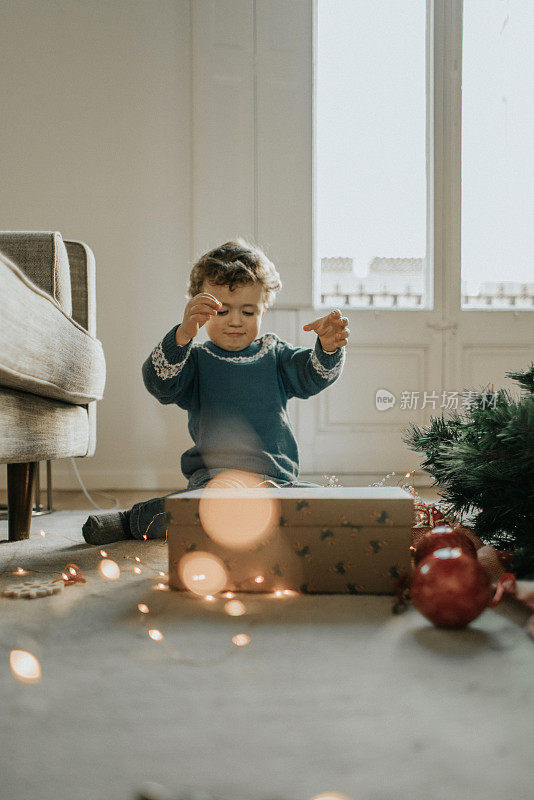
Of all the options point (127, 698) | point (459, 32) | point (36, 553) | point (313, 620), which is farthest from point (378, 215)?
point (127, 698)

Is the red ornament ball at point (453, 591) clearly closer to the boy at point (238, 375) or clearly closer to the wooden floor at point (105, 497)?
the boy at point (238, 375)

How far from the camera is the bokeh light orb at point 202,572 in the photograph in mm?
732

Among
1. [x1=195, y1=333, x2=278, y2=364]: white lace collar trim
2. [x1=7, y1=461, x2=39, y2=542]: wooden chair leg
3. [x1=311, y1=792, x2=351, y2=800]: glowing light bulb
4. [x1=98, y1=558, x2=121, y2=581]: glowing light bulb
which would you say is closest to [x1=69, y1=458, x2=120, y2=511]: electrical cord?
[x1=7, y1=461, x2=39, y2=542]: wooden chair leg

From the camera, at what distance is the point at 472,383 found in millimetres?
2207

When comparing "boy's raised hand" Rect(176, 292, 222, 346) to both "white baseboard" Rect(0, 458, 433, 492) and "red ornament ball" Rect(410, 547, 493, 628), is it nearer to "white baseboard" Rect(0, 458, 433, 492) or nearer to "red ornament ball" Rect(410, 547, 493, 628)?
"red ornament ball" Rect(410, 547, 493, 628)

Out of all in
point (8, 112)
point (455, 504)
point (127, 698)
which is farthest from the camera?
point (8, 112)

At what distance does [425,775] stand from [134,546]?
760 mm

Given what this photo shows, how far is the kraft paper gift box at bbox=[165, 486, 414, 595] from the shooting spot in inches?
28.0

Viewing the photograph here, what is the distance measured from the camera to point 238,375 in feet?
4.05

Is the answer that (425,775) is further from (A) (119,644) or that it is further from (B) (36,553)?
(B) (36,553)

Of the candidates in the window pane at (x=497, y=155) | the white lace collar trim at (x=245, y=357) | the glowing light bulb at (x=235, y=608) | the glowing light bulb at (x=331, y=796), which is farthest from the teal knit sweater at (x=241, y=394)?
the window pane at (x=497, y=155)

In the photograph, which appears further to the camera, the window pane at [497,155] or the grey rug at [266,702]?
the window pane at [497,155]

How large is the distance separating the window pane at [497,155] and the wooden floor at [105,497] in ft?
2.79

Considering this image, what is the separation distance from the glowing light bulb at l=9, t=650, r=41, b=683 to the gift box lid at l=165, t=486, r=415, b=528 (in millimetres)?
232
